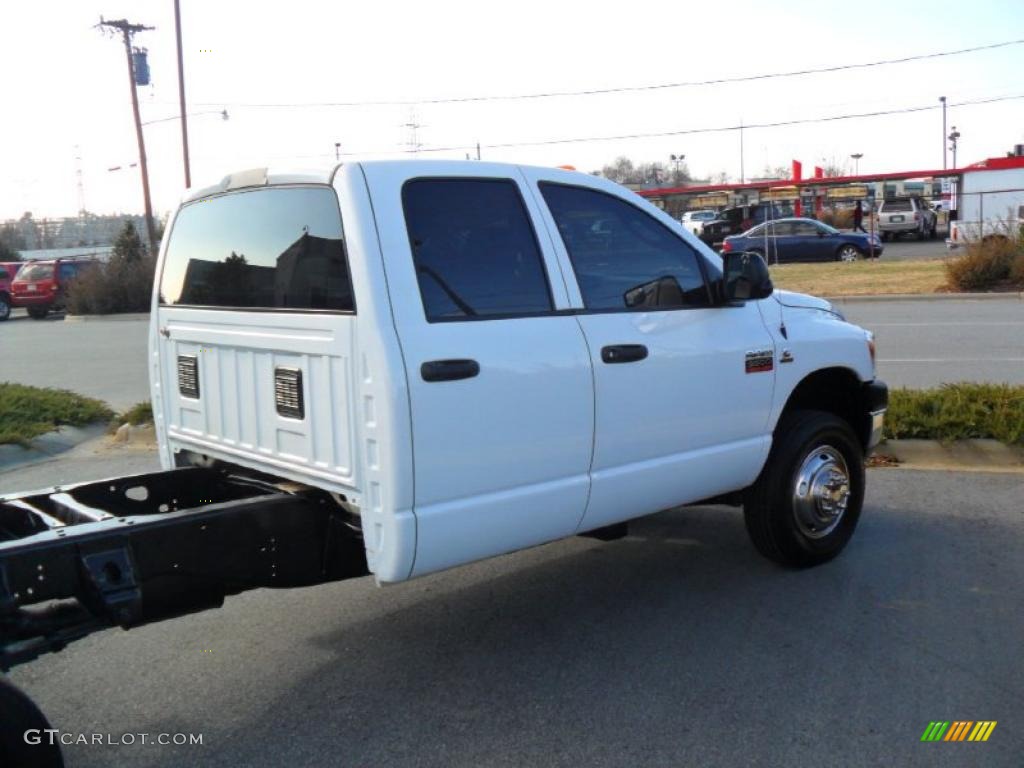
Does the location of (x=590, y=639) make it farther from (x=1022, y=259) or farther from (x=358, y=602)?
(x=1022, y=259)

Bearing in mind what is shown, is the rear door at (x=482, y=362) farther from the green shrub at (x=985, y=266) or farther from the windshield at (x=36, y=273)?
the windshield at (x=36, y=273)

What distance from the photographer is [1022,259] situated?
20.8 m

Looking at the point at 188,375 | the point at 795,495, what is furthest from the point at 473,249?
the point at 795,495

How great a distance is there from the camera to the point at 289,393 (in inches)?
161

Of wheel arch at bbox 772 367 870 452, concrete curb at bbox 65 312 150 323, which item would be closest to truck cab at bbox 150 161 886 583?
wheel arch at bbox 772 367 870 452

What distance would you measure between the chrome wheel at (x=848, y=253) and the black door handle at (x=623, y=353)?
2850 cm

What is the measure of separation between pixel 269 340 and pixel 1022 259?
800 inches

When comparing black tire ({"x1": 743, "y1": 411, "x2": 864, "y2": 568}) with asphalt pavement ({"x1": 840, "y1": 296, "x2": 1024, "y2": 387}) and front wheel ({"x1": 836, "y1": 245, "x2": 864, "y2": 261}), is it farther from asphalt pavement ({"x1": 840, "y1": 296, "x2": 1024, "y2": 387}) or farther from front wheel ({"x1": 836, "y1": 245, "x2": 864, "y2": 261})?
front wheel ({"x1": 836, "y1": 245, "x2": 864, "y2": 261})

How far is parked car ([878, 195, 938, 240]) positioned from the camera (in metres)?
42.0

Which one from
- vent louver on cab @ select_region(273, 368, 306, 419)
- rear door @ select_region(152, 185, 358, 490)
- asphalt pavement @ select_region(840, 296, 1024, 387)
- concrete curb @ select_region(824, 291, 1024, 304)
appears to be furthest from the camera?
concrete curb @ select_region(824, 291, 1024, 304)

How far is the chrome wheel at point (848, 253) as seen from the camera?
31031 mm

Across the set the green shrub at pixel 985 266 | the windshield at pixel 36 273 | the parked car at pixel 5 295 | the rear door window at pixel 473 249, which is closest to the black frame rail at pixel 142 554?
the rear door window at pixel 473 249

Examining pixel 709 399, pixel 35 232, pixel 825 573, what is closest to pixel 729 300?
pixel 709 399

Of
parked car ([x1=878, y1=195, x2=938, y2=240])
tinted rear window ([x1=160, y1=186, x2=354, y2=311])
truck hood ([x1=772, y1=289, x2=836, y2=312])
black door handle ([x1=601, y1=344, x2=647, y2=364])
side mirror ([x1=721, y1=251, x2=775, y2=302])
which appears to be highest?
parked car ([x1=878, y1=195, x2=938, y2=240])
